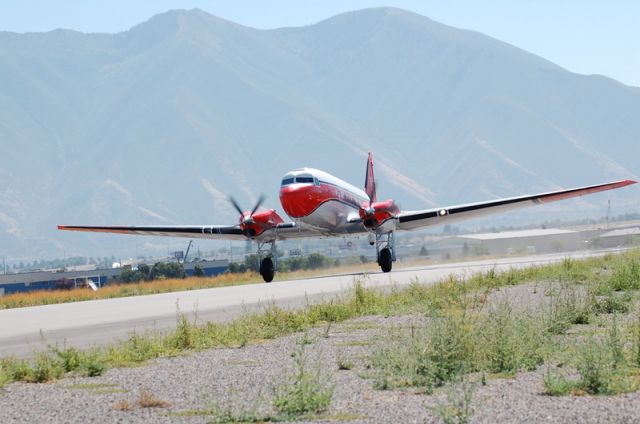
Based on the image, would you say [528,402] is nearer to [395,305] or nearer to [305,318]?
[305,318]

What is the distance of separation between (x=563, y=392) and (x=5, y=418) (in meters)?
7.00

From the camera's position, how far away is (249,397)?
42.7ft

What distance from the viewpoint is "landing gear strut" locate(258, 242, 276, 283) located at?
1890 inches

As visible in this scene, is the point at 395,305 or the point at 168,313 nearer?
the point at 395,305

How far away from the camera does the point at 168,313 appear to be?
28.4 m

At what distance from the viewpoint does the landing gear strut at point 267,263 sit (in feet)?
157

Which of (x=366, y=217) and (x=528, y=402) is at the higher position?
(x=366, y=217)

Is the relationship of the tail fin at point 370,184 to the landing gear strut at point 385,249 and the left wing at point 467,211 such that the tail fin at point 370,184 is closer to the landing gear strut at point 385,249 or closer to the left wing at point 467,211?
the landing gear strut at point 385,249

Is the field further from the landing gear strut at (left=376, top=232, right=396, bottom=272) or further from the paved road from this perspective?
the landing gear strut at (left=376, top=232, right=396, bottom=272)

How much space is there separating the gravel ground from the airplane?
97.1ft

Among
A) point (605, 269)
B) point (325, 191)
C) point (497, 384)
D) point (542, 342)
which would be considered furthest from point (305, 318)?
point (325, 191)

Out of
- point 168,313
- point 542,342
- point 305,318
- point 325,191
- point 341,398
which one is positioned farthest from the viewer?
point 325,191

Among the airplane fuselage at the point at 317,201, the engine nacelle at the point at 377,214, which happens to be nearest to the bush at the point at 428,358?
the airplane fuselage at the point at 317,201

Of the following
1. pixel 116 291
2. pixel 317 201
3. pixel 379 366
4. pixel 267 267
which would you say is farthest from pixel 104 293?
pixel 379 366
